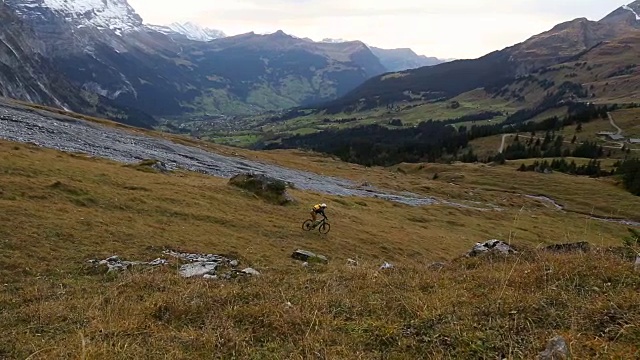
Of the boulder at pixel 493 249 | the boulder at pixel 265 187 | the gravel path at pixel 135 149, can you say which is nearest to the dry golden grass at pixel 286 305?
the boulder at pixel 493 249

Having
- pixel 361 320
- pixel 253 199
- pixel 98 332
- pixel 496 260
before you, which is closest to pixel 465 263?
pixel 496 260

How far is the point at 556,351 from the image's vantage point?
685 centimetres

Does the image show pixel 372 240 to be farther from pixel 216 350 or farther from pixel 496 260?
pixel 216 350

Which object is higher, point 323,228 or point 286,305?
point 286,305

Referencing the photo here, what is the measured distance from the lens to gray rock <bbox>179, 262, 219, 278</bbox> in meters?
15.8

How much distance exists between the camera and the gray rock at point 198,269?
15827mm

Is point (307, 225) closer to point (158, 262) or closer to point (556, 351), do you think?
point (158, 262)

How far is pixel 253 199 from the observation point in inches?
1571

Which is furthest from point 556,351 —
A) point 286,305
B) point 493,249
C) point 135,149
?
point 135,149

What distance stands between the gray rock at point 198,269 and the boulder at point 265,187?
892 inches

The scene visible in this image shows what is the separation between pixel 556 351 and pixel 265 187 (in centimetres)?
3639

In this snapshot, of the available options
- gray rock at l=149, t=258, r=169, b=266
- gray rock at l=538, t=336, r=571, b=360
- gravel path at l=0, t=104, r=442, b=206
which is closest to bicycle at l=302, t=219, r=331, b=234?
gray rock at l=149, t=258, r=169, b=266

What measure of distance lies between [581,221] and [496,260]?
215 ft

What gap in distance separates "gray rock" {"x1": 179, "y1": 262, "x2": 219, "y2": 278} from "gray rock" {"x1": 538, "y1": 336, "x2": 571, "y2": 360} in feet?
35.6
